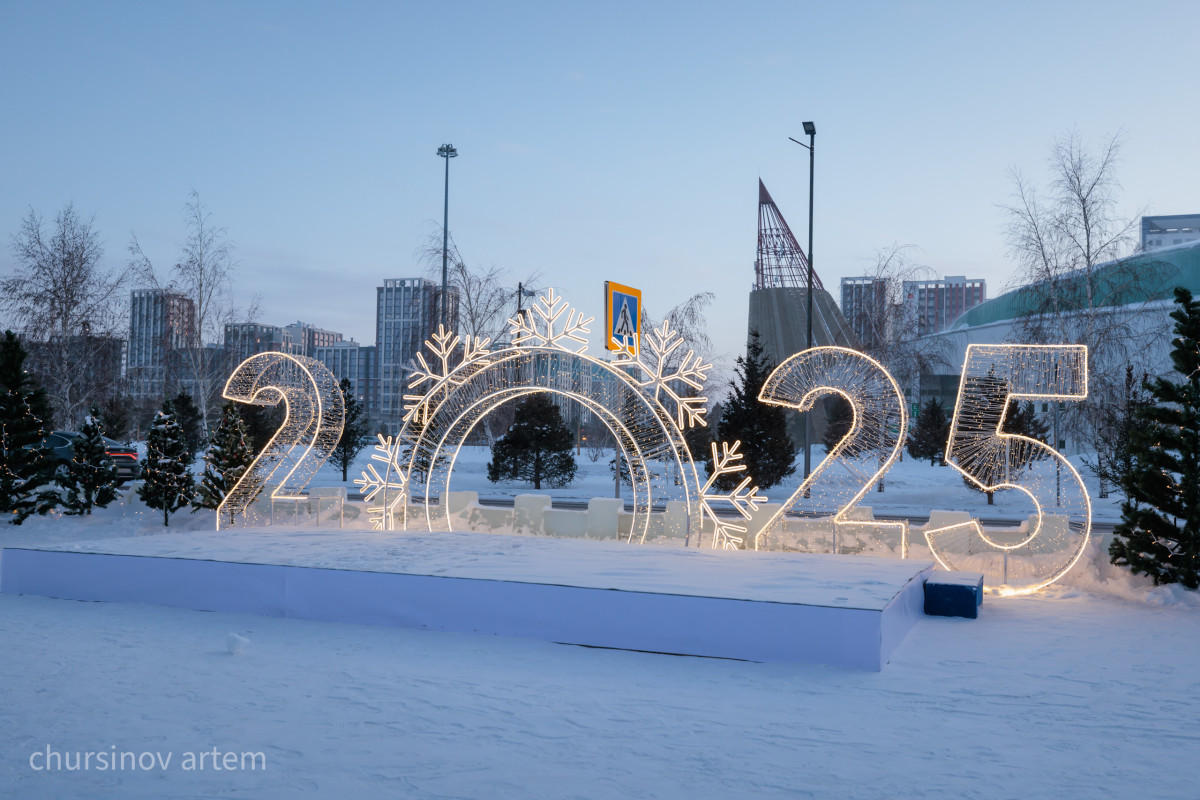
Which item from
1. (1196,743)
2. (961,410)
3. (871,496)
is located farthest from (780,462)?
(1196,743)

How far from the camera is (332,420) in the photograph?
13.3 meters

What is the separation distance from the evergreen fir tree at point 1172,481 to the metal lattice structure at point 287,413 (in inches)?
419

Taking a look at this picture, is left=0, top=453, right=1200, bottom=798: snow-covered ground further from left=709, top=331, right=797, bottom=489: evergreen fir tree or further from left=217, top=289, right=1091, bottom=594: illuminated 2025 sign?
left=709, top=331, right=797, bottom=489: evergreen fir tree

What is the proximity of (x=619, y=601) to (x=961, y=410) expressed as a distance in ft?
17.3

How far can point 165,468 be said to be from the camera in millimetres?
16797

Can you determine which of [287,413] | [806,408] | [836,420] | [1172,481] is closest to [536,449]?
[836,420]

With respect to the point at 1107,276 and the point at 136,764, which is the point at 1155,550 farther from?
the point at 1107,276

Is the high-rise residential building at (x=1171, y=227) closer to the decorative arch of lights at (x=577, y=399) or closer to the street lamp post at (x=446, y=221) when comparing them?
the street lamp post at (x=446, y=221)

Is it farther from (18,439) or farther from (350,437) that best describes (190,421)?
(18,439)

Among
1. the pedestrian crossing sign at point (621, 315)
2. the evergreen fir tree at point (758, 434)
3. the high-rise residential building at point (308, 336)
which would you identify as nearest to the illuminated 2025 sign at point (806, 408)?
the pedestrian crossing sign at point (621, 315)

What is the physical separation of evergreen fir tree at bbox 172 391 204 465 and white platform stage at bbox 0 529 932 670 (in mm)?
19246

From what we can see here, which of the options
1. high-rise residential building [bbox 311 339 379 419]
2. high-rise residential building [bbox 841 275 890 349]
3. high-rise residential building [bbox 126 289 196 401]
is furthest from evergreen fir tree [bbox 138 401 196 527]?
high-rise residential building [bbox 311 339 379 419]

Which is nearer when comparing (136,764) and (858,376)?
(136,764)

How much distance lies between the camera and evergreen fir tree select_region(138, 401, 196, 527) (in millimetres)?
16766
